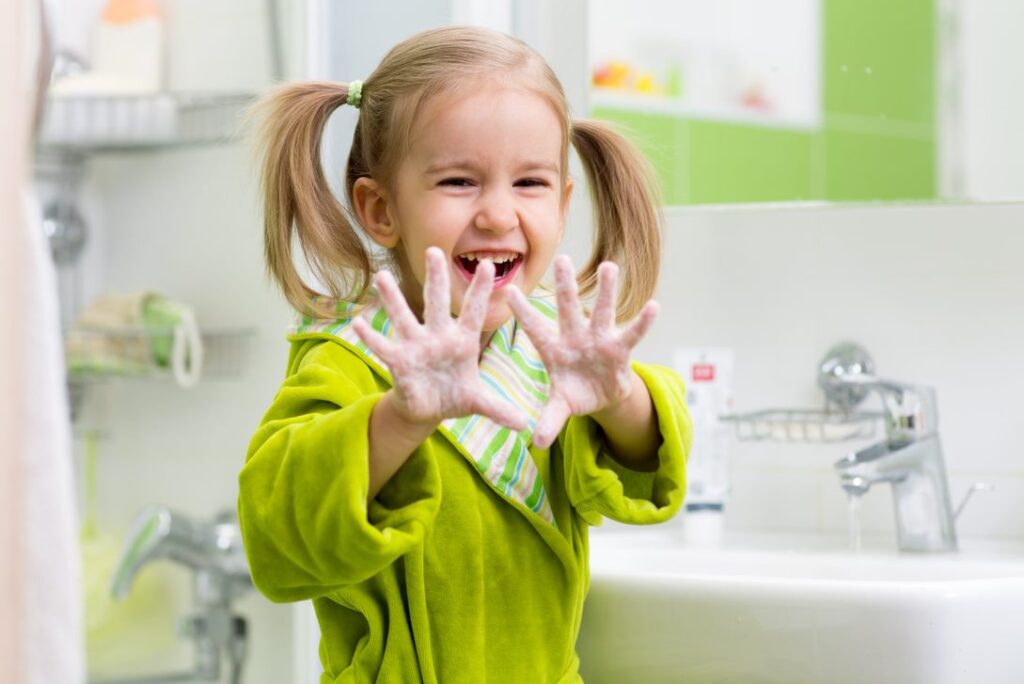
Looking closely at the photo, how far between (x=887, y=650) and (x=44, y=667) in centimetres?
59

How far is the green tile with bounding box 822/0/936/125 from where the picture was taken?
137cm

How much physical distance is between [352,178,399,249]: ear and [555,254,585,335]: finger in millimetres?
223

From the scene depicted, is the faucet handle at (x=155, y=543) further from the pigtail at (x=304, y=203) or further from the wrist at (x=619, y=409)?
the wrist at (x=619, y=409)

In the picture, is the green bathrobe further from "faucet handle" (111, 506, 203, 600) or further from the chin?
"faucet handle" (111, 506, 203, 600)

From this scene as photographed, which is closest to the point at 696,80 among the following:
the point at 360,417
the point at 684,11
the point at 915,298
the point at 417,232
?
the point at 684,11

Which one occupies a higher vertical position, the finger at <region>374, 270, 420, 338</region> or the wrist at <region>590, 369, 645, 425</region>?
the finger at <region>374, 270, 420, 338</region>

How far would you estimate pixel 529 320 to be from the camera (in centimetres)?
79

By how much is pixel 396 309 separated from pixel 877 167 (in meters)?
0.77

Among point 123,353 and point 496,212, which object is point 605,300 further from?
point 123,353

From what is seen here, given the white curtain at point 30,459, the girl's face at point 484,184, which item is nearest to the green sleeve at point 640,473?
the girl's face at point 484,184

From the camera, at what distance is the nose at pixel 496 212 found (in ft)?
2.97

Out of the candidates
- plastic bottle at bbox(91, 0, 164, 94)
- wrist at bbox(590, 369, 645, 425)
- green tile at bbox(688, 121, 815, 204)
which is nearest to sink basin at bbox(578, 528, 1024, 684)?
wrist at bbox(590, 369, 645, 425)

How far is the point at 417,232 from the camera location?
94cm

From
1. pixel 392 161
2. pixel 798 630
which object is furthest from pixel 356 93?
pixel 798 630
